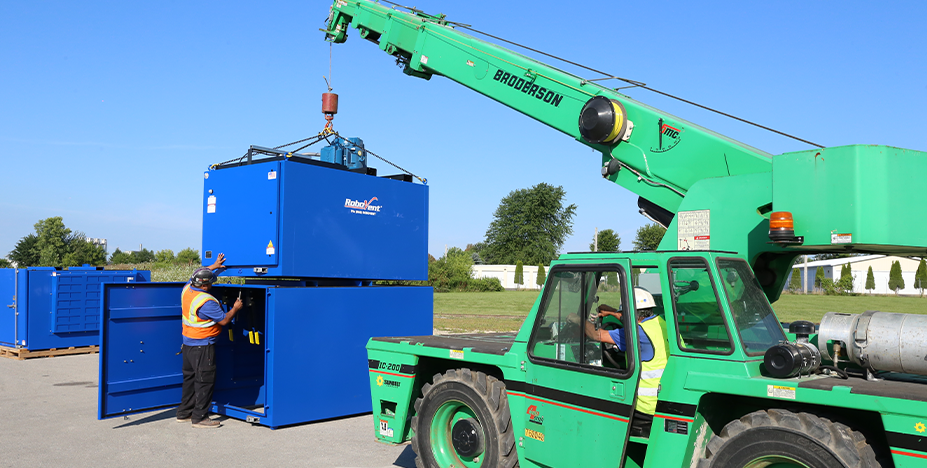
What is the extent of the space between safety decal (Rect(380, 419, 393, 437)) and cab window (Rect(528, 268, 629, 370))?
2.17 m

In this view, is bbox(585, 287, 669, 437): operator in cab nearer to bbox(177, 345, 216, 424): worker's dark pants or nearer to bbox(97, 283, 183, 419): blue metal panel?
bbox(177, 345, 216, 424): worker's dark pants

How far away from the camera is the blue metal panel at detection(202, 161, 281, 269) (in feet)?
27.7

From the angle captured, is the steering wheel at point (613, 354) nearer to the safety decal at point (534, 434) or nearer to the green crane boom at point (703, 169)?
the safety decal at point (534, 434)

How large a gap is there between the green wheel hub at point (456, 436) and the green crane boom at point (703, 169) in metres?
2.21

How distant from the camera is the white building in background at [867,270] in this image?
A: 55.7 meters

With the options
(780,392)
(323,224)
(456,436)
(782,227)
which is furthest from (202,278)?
(780,392)

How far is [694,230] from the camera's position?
18.0ft

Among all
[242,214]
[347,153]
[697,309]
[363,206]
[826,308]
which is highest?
[347,153]

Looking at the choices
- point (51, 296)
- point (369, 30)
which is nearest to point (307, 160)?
point (369, 30)

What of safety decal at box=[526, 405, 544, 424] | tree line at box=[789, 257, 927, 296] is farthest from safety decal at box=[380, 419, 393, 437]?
tree line at box=[789, 257, 927, 296]

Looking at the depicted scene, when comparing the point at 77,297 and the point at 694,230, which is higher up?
the point at 694,230

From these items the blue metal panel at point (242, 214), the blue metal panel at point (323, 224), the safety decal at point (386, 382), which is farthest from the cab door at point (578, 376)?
the blue metal panel at point (242, 214)

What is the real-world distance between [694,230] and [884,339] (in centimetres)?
179

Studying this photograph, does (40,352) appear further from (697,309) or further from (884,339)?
(884,339)
